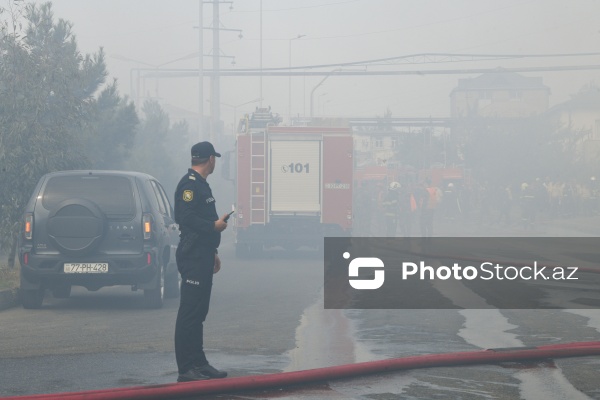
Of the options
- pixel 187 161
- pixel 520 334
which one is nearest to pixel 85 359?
pixel 520 334

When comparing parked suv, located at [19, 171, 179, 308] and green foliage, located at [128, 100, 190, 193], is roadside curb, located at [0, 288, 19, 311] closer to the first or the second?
parked suv, located at [19, 171, 179, 308]

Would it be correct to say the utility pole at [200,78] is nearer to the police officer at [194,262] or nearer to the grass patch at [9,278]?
the grass patch at [9,278]

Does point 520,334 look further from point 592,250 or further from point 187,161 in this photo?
point 187,161

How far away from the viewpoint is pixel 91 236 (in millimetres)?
12688

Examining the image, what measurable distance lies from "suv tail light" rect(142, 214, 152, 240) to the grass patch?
214 centimetres

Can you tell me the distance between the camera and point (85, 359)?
8484 millimetres

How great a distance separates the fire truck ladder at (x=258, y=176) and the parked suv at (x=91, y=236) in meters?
10.9

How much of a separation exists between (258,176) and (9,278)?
33.8 feet

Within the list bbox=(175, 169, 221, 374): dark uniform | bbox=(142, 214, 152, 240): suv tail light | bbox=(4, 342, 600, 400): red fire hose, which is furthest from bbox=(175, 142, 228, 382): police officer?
bbox=(142, 214, 152, 240): suv tail light

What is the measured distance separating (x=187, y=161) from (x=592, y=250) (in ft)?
95.9

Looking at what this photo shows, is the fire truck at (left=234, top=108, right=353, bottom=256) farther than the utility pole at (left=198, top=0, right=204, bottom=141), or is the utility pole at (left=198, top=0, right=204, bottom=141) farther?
the utility pole at (left=198, top=0, right=204, bottom=141)

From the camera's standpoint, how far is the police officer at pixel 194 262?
23.8ft

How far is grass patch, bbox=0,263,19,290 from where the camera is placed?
14.0 metres

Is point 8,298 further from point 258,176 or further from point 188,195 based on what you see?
point 258,176
